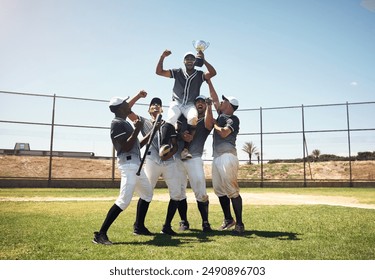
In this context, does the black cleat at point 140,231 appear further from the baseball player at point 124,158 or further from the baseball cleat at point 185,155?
the baseball cleat at point 185,155

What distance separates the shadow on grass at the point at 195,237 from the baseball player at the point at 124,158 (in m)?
0.39

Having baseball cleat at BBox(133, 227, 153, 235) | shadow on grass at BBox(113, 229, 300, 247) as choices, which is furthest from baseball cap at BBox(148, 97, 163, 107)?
shadow on grass at BBox(113, 229, 300, 247)

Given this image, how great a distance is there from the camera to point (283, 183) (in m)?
22.5

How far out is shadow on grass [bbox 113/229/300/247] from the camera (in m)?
4.65

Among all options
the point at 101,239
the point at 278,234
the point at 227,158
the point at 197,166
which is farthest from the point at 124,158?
the point at 278,234

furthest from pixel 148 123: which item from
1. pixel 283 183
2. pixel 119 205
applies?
pixel 283 183

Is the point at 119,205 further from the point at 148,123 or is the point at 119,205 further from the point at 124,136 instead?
the point at 148,123

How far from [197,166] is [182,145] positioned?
47 cm

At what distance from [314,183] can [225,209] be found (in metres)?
18.2

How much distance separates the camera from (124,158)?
4.91 m

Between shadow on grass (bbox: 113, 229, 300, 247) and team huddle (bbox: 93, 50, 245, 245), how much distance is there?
184 mm

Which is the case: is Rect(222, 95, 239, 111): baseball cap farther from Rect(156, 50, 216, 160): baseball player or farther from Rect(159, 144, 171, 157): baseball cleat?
Rect(159, 144, 171, 157): baseball cleat

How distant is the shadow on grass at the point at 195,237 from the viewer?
15.3ft

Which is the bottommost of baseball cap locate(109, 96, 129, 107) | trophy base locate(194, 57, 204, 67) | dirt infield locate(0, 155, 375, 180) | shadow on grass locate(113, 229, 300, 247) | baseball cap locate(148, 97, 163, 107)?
shadow on grass locate(113, 229, 300, 247)
